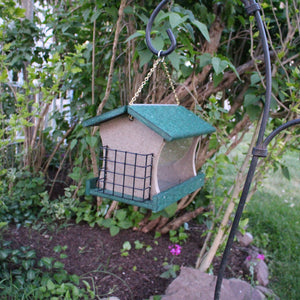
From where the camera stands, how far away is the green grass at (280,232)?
274cm

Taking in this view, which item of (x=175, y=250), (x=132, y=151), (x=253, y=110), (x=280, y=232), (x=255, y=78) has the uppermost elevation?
(x=255, y=78)

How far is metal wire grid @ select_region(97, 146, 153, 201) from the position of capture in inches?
60.7

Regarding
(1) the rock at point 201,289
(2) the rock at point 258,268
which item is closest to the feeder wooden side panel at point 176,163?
(1) the rock at point 201,289

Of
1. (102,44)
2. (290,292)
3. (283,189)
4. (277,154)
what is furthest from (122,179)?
(283,189)

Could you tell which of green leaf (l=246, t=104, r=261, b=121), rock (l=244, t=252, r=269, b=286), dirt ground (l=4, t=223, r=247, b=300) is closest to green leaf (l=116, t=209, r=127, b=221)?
dirt ground (l=4, t=223, r=247, b=300)

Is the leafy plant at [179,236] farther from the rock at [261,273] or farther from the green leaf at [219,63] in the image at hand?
the green leaf at [219,63]

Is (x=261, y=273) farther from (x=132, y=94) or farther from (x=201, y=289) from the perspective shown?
(x=132, y=94)

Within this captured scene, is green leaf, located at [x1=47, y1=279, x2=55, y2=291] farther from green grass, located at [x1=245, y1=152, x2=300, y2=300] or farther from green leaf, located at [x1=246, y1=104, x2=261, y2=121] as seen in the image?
green leaf, located at [x1=246, y1=104, x2=261, y2=121]

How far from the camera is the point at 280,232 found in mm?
3512

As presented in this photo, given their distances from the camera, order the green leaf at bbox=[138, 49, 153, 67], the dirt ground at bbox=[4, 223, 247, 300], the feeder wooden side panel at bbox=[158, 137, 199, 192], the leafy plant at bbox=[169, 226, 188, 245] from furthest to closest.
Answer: the leafy plant at bbox=[169, 226, 188, 245] < the dirt ground at bbox=[4, 223, 247, 300] < the feeder wooden side panel at bbox=[158, 137, 199, 192] < the green leaf at bbox=[138, 49, 153, 67]

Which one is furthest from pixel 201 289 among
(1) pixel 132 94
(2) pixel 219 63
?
(1) pixel 132 94

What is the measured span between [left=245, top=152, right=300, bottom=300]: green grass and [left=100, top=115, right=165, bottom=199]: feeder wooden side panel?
49.2 inches

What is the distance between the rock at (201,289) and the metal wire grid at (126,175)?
2.99 ft

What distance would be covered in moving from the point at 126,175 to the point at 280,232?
2623 mm
